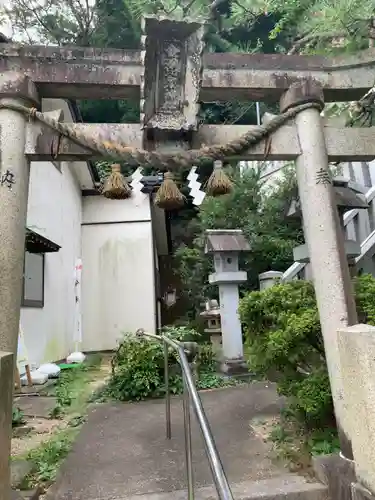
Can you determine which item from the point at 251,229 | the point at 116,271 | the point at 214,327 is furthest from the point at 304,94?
the point at 116,271

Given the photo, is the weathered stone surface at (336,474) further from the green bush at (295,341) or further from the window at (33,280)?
the window at (33,280)

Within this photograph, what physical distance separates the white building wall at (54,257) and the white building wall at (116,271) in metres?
0.70

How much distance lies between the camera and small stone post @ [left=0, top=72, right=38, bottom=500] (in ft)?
10.5

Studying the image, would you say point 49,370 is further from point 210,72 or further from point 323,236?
point 210,72

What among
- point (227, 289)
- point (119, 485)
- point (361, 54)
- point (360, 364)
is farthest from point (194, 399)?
point (227, 289)

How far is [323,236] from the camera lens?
11.7 feet

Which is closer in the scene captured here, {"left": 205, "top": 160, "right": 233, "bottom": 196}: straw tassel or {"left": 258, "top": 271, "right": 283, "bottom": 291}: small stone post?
{"left": 205, "top": 160, "right": 233, "bottom": 196}: straw tassel

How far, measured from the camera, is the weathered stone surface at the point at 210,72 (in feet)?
12.0

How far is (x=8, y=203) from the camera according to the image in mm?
3361

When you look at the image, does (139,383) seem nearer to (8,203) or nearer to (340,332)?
(8,203)

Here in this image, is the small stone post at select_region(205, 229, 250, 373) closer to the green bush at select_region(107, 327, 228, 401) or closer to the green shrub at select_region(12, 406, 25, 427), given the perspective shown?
the green bush at select_region(107, 327, 228, 401)

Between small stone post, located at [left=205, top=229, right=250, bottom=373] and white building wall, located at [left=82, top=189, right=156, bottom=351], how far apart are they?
4587 mm

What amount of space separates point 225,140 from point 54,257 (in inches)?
289

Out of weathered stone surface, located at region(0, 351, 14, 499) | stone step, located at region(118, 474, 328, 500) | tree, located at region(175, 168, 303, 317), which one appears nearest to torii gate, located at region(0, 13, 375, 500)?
stone step, located at region(118, 474, 328, 500)
